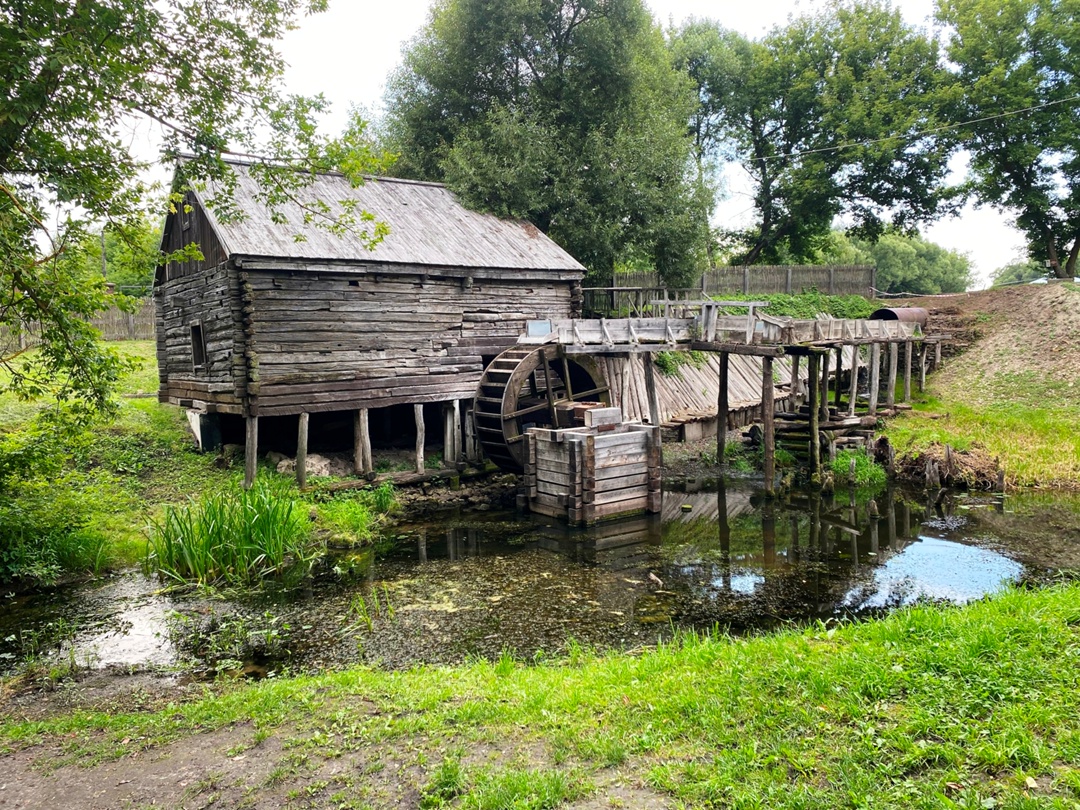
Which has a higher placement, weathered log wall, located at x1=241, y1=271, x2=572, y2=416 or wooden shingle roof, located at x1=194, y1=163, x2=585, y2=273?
wooden shingle roof, located at x1=194, y1=163, x2=585, y2=273

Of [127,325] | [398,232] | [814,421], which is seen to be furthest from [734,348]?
[127,325]

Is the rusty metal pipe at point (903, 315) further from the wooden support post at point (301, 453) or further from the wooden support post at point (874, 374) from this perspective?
the wooden support post at point (301, 453)

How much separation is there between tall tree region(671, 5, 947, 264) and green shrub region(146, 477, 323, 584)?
2532cm

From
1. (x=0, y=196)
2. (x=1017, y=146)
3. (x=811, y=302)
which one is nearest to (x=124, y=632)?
(x=0, y=196)

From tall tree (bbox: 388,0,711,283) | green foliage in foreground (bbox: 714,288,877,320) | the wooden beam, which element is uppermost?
tall tree (bbox: 388,0,711,283)

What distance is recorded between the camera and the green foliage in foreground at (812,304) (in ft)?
83.4

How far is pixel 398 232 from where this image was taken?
15.5 m

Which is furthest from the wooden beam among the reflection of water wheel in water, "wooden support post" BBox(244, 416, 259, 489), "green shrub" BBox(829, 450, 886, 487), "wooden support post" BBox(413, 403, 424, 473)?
"wooden support post" BBox(244, 416, 259, 489)

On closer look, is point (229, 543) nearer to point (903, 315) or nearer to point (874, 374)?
point (874, 374)

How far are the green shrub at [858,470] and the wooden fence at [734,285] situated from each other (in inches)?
336

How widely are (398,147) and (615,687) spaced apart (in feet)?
72.8

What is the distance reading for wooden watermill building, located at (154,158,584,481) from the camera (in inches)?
510

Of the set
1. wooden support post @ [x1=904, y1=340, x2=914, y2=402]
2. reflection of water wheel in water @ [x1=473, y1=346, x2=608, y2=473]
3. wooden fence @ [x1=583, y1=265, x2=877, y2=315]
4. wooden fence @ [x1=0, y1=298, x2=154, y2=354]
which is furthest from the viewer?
wooden fence @ [x1=0, y1=298, x2=154, y2=354]

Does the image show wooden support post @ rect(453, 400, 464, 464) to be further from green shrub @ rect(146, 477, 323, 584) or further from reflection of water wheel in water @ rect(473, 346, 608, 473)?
green shrub @ rect(146, 477, 323, 584)
